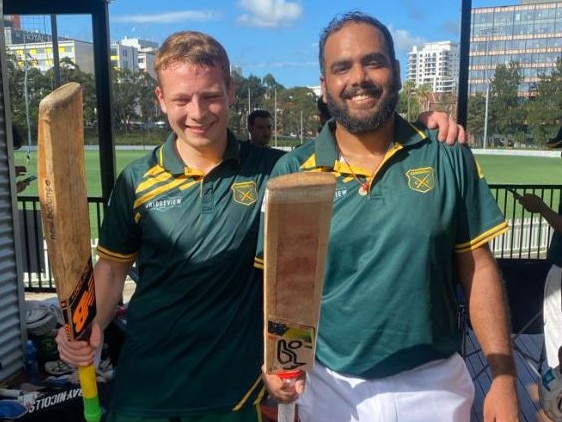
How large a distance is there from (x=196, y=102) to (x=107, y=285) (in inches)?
27.1

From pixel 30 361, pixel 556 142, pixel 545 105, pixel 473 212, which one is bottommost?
pixel 30 361

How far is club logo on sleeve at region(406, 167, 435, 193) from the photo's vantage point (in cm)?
151

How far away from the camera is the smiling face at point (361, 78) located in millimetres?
1552

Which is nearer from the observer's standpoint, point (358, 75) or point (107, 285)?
point (358, 75)

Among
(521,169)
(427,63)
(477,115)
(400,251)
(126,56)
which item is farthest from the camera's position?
(427,63)

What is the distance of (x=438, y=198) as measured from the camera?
1499 mm

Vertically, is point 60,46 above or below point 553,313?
above

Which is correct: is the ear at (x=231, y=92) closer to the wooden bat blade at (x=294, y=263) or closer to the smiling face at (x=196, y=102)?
the smiling face at (x=196, y=102)

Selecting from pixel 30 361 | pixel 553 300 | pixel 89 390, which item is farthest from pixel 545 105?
pixel 89 390

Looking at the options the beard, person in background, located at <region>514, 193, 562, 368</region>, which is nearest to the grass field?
person in background, located at <region>514, 193, 562, 368</region>

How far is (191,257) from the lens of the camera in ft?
5.72

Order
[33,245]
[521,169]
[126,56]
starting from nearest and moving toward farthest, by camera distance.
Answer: [33,245], [521,169], [126,56]

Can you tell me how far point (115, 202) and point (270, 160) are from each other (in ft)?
1.76

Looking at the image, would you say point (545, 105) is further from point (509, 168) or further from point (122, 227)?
point (122, 227)
